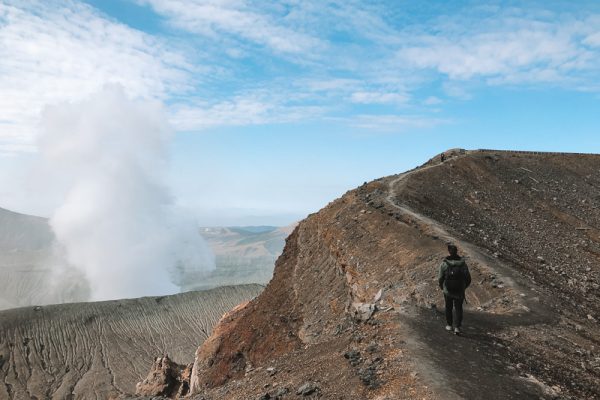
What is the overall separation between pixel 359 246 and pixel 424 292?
7.72m

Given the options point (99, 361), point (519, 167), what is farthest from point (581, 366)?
point (99, 361)

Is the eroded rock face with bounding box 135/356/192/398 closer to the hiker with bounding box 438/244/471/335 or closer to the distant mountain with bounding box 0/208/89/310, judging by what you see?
the hiker with bounding box 438/244/471/335

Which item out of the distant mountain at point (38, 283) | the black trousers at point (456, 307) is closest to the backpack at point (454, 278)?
the black trousers at point (456, 307)

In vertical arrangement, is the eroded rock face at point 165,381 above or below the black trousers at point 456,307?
below

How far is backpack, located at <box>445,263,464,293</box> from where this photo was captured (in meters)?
11.5

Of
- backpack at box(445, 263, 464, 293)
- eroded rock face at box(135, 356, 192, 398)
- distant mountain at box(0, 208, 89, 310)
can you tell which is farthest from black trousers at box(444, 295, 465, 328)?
distant mountain at box(0, 208, 89, 310)

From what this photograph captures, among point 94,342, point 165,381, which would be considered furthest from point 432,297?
point 94,342

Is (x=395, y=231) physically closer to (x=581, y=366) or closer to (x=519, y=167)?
(x=581, y=366)

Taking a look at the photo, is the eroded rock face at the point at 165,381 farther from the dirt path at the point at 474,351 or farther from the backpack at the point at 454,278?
the backpack at the point at 454,278

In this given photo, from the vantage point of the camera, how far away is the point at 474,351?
10.9 m

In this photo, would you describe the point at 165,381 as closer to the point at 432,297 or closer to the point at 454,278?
the point at 432,297

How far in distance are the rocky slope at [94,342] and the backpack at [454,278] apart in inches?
2533

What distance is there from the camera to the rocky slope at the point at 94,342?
6712 cm

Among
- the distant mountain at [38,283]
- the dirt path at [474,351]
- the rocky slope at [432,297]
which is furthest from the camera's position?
the distant mountain at [38,283]
